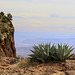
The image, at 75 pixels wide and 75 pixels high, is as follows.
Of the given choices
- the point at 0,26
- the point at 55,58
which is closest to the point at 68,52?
the point at 55,58

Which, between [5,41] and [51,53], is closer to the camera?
[51,53]

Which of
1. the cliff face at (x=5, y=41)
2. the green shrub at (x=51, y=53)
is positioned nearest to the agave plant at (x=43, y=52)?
the green shrub at (x=51, y=53)

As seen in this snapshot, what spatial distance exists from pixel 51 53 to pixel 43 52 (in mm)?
424

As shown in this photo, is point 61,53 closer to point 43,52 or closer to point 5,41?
point 43,52

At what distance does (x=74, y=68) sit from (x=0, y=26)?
29013 mm

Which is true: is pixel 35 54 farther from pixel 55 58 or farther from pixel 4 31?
pixel 4 31

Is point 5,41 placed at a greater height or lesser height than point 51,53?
greater

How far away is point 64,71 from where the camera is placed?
244 inches

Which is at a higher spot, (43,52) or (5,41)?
(5,41)

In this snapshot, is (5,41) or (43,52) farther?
(5,41)

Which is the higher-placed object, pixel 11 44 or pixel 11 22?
pixel 11 22

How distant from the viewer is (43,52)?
7887 millimetres

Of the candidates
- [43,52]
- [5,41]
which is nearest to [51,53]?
[43,52]

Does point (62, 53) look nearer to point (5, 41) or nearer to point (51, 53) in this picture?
point (51, 53)
